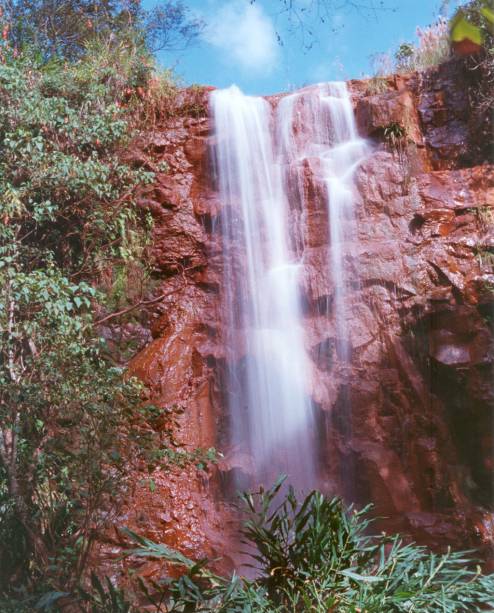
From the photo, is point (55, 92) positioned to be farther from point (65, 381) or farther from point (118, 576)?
point (118, 576)

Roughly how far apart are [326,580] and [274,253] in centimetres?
498

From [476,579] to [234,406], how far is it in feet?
13.5

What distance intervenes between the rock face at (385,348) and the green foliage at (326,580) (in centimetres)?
311

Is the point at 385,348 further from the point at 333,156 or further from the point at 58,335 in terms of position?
the point at 58,335

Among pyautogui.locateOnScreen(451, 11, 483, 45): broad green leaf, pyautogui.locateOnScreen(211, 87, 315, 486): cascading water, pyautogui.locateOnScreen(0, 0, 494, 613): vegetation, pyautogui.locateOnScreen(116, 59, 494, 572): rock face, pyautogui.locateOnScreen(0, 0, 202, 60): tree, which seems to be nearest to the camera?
pyautogui.locateOnScreen(451, 11, 483, 45): broad green leaf

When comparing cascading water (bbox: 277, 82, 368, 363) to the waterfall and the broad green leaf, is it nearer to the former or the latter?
the waterfall

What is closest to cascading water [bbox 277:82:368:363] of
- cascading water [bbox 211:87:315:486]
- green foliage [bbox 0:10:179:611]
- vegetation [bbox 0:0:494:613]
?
cascading water [bbox 211:87:315:486]

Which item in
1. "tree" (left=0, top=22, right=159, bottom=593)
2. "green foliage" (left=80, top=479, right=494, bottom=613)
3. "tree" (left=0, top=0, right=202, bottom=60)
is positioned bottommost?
"green foliage" (left=80, top=479, right=494, bottom=613)

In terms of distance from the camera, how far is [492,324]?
6.02 m

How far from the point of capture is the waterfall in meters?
6.26

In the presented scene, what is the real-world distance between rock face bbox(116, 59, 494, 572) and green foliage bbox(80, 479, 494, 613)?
123 inches

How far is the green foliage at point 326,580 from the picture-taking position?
2.26 metres

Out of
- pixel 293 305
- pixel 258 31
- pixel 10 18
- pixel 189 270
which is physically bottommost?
pixel 293 305

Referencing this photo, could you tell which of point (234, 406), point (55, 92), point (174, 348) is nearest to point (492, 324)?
point (234, 406)
